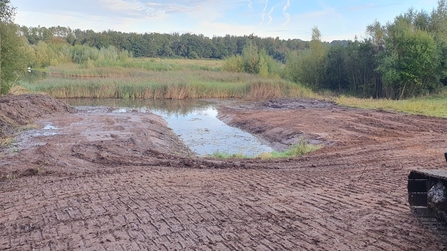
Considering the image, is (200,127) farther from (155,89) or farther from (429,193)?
(429,193)

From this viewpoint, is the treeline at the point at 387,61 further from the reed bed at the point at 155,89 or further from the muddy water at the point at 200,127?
the muddy water at the point at 200,127

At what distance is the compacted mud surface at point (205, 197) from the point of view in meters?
4.57

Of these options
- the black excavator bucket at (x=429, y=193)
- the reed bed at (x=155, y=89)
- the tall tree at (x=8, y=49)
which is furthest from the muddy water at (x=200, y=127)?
the black excavator bucket at (x=429, y=193)

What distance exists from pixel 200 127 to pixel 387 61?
16.0 meters

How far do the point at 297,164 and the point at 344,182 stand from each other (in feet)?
8.68

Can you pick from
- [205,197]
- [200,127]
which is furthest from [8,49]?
[205,197]

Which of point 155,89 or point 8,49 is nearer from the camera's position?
point 8,49

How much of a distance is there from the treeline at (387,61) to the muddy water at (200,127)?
1091cm

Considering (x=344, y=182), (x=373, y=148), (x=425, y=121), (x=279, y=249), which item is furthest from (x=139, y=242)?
(x=425, y=121)

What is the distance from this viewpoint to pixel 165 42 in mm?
92188

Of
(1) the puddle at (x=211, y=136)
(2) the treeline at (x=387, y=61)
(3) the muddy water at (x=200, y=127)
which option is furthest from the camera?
(2) the treeline at (x=387, y=61)

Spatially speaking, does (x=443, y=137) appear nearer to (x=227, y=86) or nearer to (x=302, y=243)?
(x=302, y=243)

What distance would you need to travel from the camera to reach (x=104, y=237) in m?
4.69

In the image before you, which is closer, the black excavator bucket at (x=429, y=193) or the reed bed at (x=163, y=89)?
the black excavator bucket at (x=429, y=193)
